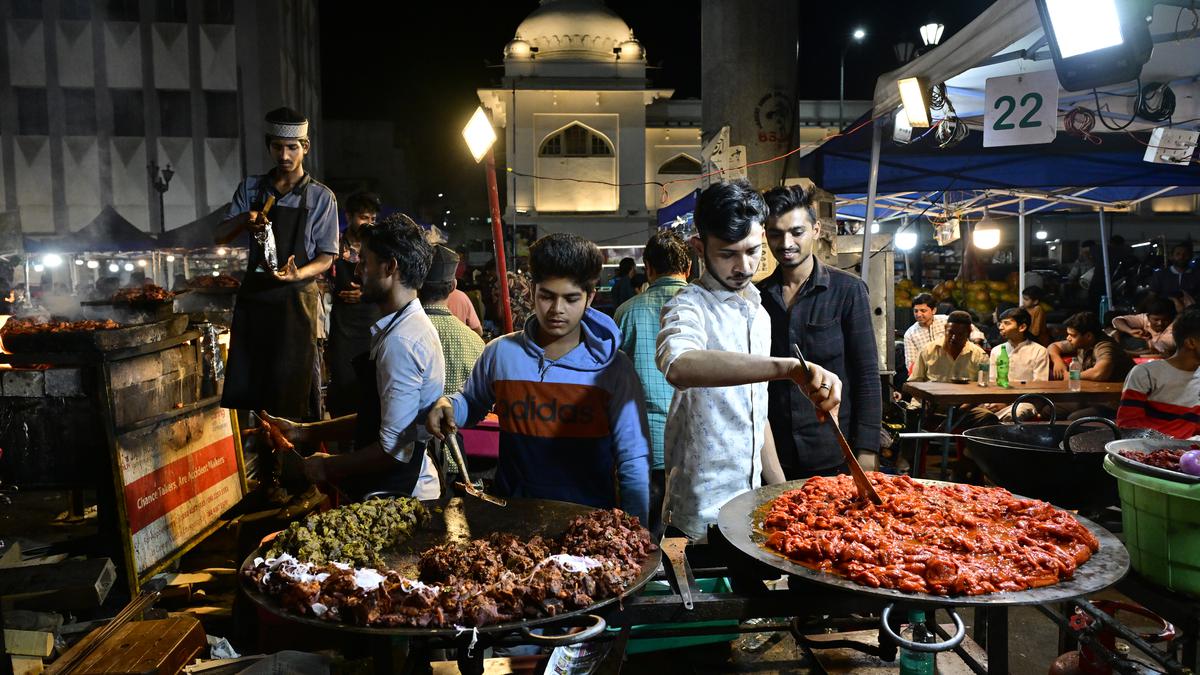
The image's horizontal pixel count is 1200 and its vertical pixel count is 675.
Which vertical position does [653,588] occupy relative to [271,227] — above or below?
below

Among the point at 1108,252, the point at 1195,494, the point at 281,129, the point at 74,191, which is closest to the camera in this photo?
the point at 1195,494

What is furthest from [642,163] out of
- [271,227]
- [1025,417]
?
[271,227]

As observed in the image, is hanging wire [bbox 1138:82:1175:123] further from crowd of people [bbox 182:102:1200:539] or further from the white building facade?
the white building facade

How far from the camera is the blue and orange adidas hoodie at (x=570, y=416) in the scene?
318cm

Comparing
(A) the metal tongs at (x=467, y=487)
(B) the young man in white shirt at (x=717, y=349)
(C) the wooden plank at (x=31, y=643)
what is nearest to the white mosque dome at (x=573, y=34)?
(C) the wooden plank at (x=31, y=643)

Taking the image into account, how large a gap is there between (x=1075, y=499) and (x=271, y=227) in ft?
15.1

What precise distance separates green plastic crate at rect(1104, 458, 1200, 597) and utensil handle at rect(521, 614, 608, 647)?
1856 millimetres

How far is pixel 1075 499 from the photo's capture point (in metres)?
3.40

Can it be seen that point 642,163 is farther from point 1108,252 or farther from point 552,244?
point 552,244

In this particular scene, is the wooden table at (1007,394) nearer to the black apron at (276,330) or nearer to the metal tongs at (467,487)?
the black apron at (276,330)

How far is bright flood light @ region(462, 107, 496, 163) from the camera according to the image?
445 cm

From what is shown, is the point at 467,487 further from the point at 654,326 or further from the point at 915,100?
the point at 915,100

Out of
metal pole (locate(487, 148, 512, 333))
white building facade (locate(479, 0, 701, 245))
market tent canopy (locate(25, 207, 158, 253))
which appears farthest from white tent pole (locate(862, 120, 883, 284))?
white building facade (locate(479, 0, 701, 245))

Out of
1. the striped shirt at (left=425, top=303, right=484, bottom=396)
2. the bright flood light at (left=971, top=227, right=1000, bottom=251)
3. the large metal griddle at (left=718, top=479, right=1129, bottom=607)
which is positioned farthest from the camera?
the bright flood light at (left=971, top=227, right=1000, bottom=251)
